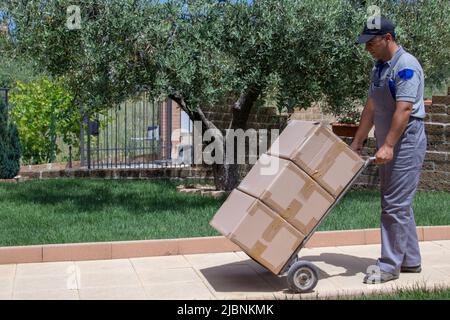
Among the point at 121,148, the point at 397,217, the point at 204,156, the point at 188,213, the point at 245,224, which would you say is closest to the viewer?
the point at 245,224

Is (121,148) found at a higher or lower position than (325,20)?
lower

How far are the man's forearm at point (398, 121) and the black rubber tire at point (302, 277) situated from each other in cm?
119

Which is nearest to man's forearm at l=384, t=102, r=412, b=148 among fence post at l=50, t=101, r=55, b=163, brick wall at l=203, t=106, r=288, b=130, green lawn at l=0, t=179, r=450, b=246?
green lawn at l=0, t=179, r=450, b=246

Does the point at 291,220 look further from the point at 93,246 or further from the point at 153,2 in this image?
the point at 153,2

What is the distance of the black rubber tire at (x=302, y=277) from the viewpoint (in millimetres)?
5262

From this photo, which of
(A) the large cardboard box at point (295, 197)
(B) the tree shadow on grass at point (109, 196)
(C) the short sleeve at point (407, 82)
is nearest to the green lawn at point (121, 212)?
(B) the tree shadow on grass at point (109, 196)

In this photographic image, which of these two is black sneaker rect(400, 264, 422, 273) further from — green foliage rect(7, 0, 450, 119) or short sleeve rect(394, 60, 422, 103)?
green foliage rect(7, 0, 450, 119)

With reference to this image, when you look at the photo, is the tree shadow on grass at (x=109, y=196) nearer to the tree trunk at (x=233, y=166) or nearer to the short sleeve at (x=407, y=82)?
the tree trunk at (x=233, y=166)

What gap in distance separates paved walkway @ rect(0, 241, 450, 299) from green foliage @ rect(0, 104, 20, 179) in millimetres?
6287

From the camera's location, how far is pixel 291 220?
5.27 metres
